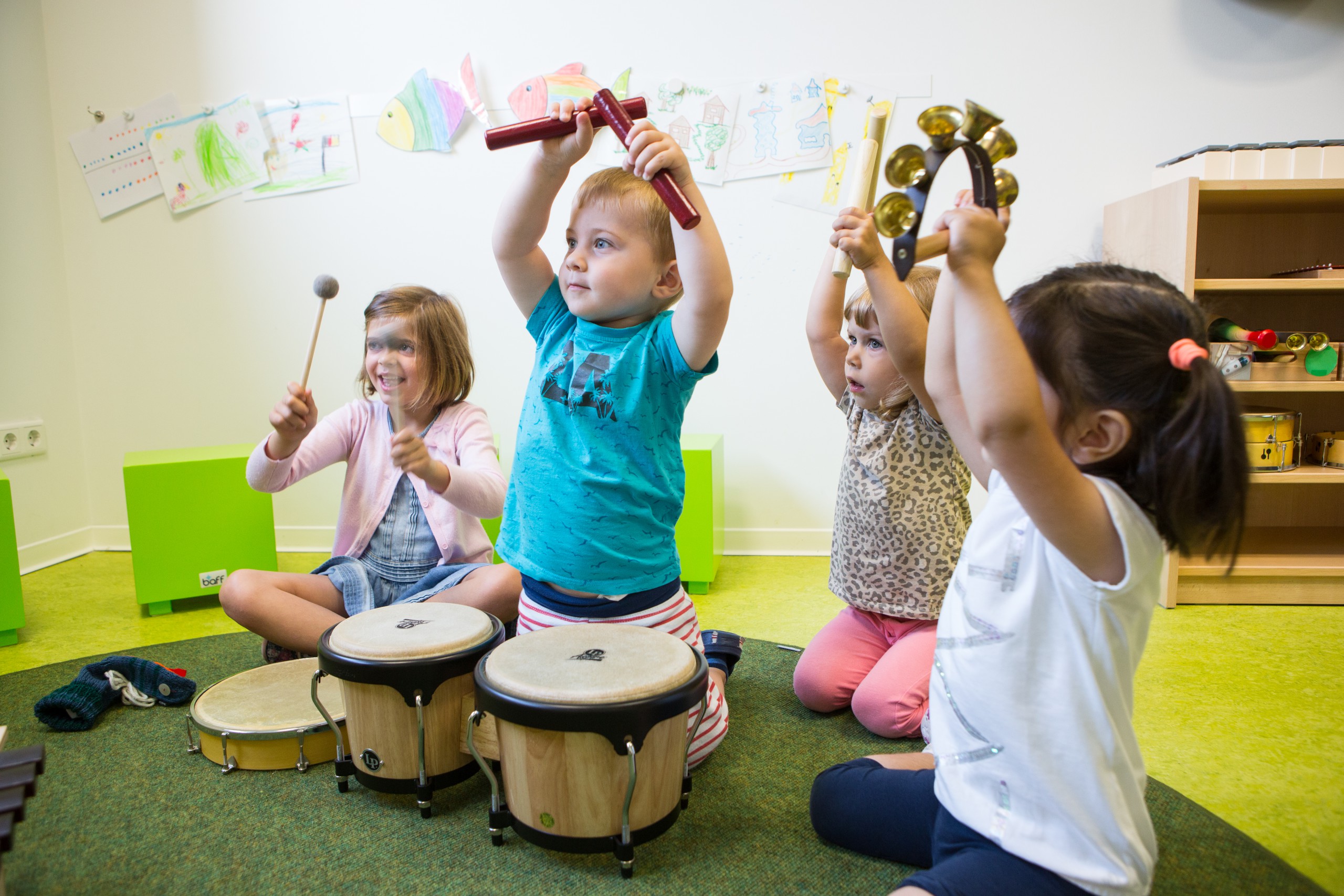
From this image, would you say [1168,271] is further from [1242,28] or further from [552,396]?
[552,396]

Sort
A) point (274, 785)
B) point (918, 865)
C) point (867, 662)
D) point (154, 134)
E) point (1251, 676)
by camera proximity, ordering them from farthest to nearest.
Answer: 1. point (154, 134)
2. point (1251, 676)
3. point (867, 662)
4. point (274, 785)
5. point (918, 865)

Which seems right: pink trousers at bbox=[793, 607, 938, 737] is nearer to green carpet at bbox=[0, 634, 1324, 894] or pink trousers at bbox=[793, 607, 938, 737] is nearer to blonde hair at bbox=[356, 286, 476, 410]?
green carpet at bbox=[0, 634, 1324, 894]

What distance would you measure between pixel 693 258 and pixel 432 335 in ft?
2.48

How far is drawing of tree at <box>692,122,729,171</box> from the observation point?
92.4 inches

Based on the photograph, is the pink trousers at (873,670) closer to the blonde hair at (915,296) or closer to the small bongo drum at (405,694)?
the blonde hair at (915,296)

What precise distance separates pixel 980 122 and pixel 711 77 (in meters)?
1.81

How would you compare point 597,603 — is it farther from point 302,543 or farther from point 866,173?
point 302,543

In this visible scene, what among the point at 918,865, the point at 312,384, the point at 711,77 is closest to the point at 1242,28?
the point at 711,77

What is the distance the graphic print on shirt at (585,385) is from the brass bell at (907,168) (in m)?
0.56

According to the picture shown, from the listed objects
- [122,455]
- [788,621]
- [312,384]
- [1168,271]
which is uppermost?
[1168,271]

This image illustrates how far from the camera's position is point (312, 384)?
251cm

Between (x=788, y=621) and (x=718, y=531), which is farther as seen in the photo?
(x=718, y=531)

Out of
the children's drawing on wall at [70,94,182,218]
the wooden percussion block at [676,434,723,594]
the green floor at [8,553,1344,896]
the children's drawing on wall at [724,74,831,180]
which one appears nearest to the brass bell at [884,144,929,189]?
the green floor at [8,553,1344,896]

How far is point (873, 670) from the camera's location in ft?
4.49
